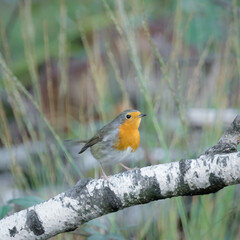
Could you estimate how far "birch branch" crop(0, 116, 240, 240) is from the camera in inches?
48.7

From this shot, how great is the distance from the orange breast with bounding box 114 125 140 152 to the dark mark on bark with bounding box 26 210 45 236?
0.64 metres

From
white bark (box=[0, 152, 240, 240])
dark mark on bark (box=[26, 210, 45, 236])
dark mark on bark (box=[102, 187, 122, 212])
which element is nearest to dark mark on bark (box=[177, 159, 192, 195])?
white bark (box=[0, 152, 240, 240])

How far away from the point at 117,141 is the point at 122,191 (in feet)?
2.32

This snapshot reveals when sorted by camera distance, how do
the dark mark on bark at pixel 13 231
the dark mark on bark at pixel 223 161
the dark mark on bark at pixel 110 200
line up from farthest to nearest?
1. the dark mark on bark at pixel 13 231
2. the dark mark on bark at pixel 110 200
3. the dark mark on bark at pixel 223 161

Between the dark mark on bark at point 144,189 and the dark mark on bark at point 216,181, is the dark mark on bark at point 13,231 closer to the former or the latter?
the dark mark on bark at point 144,189

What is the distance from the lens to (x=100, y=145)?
2.03 meters

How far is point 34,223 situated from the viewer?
1433 mm

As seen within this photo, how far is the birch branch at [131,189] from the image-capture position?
1.24 m

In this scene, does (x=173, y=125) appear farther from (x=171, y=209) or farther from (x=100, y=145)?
(x=100, y=145)

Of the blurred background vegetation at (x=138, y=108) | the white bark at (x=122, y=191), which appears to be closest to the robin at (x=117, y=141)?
the blurred background vegetation at (x=138, y=108)

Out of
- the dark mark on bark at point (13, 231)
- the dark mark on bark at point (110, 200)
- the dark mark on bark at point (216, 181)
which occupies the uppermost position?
the dark mark on bark at point (216, 181)

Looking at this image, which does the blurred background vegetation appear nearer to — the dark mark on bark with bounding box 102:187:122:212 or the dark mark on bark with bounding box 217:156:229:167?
the dark mark on bark with bounding box 102:187:122:212

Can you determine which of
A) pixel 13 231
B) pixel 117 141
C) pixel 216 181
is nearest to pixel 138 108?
pixel 117 141

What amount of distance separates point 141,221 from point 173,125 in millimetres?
1014
